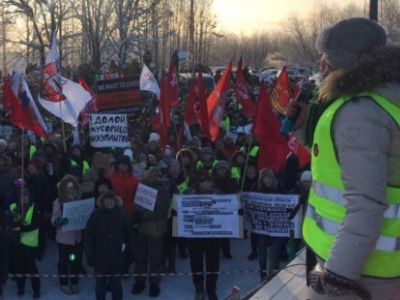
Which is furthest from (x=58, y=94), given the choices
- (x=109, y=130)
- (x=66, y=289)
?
(x=66, y=289)

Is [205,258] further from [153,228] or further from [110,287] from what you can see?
[110,287]

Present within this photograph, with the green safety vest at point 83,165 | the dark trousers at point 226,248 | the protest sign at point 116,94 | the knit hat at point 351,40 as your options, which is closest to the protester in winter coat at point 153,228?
the dark trousers at point 226,248

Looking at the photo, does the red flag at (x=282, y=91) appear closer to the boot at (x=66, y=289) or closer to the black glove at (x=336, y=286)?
the boot at (x=66, y=289)

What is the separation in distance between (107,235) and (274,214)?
7.00 ft

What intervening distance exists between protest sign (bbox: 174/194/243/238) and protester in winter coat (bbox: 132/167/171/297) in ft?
0.72

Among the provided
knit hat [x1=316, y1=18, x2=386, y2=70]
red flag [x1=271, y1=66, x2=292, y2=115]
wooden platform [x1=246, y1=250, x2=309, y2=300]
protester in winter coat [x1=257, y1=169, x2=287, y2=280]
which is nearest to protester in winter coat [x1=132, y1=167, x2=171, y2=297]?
protester in winter coat [x1=257, y1=169, x2=287, y2=280]

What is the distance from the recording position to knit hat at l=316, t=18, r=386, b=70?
2.31 m

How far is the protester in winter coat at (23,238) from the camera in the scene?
8078 mm

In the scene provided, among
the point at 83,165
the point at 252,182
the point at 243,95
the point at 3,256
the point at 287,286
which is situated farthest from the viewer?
the point at 243,95

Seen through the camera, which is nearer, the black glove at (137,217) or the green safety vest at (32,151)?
the black glove at (137,217)

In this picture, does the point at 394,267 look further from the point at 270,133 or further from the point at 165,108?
the point at 165,108

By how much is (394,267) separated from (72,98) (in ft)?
32.5

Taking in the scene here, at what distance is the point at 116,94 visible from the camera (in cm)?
1327

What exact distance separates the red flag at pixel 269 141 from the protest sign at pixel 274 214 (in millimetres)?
652
